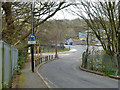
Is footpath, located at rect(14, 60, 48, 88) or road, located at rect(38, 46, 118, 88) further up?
footpath, located at rect(14, 60, 48, 88)

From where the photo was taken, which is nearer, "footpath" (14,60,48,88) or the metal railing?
the metal railing

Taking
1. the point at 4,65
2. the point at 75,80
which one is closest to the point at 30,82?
the point at 75,80

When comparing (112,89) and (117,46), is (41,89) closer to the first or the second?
(112,89)

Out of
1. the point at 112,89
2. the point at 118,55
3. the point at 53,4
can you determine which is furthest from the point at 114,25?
the point at 112,89

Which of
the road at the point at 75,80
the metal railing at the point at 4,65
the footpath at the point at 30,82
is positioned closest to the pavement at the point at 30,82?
the footpath at the point at 30,82

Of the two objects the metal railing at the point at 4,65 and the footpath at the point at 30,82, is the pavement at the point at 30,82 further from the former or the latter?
the metal railing at the point at 4,65

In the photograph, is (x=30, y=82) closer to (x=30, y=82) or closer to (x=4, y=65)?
Answer: (x=30, y=82)

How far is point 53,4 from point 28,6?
112 inches

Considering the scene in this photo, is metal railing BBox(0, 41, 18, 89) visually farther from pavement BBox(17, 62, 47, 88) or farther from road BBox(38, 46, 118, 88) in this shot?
road BBox(38, 46, 118, 88)

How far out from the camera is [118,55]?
16062mm

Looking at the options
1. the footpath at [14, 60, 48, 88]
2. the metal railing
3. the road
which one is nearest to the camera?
the metal railing

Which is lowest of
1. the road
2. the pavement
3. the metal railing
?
the road

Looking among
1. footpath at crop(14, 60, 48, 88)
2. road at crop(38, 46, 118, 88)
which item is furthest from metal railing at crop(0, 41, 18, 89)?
road at crop(38, 46, 118, 88)

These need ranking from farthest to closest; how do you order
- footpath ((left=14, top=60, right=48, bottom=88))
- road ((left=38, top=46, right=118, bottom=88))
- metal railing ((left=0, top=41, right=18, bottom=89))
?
road ((left=38, top=46, right=118, bottom=88)) → footpath ((left=14, top=60, right=48, bottom=88)) → metal railing ((left=0, top=41, right=18, bottom=89))
